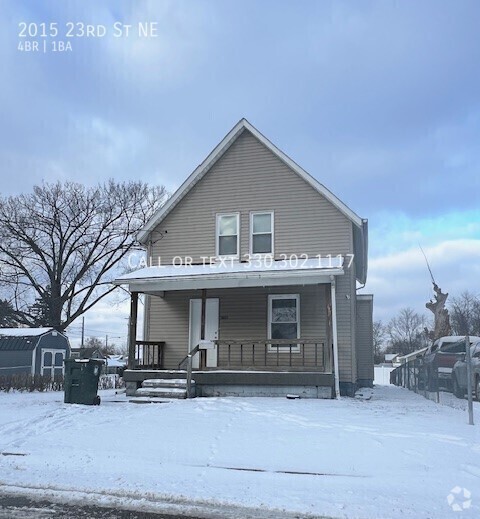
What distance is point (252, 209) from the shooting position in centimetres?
1711

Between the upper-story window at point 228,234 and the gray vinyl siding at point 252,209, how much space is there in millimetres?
179

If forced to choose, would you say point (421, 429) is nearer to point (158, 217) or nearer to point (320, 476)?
point (320, 476)

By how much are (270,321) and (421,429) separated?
7528 millimetres

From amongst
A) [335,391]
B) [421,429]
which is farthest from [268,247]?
[421,429]

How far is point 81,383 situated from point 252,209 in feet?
25.2

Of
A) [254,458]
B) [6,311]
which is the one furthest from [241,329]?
[6,311]

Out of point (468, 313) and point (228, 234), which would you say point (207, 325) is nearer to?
point (228, 234)

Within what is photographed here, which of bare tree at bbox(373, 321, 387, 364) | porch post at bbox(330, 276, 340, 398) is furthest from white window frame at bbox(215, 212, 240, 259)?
bare tree at bbox(373, 321, 387, 364)

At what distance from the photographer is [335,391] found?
13812mm

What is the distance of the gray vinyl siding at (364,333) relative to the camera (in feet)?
67.9

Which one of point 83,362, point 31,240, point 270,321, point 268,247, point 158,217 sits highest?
point 31,240

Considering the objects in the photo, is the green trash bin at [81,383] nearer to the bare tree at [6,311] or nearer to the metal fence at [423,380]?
the metal fence at [423,380]

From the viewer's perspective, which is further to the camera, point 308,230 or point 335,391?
point 308,230

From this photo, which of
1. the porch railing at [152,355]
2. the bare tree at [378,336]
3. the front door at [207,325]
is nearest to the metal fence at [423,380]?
the front door at [207,325]
